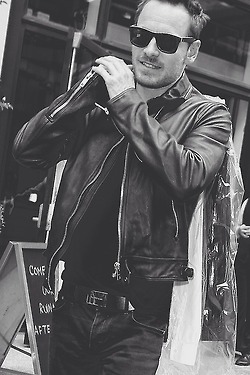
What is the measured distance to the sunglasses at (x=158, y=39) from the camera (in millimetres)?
2168

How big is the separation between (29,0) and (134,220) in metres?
4.73

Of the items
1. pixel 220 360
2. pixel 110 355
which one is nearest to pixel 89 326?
pixel 110 355

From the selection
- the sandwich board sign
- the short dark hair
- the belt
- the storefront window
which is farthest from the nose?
the storefront window

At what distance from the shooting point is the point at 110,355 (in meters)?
2.22

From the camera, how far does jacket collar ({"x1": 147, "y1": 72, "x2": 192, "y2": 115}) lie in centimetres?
227

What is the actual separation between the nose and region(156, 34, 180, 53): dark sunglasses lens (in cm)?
1

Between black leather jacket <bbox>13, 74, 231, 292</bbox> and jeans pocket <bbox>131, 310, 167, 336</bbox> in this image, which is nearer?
black leather jacket <bbox>13, 74, 231, 292</bbox>

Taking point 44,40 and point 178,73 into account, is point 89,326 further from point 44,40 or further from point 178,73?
point 44,40

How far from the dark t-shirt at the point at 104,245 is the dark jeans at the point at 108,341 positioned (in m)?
0.06

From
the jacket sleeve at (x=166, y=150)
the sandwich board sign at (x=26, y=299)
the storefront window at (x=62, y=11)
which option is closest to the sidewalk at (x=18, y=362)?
the sandwich board sign at (x=26, y=299)

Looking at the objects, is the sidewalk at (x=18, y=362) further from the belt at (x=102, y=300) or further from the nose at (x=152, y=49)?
the nose at (x=152, y=49)

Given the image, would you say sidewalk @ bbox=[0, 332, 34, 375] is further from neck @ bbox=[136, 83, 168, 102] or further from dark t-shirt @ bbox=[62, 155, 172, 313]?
neck @ bbox=[136, 83, 168, 102]

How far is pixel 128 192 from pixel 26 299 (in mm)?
2713

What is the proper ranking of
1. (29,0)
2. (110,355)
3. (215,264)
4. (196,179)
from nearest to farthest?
(196,179) < (110,355) < (215,264) < (29,0)
